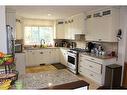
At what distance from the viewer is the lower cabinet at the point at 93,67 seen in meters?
3.65

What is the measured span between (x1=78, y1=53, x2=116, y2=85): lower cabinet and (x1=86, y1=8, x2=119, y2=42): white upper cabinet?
62 cm

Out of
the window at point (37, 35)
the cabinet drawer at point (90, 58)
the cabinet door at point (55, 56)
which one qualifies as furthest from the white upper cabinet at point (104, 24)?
the window at point (37, 35)

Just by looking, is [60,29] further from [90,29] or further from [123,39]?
[123,39]

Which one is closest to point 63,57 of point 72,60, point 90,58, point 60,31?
point 72,60

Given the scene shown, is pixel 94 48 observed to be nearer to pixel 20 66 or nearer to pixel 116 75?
pixel 116 75

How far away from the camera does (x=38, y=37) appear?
261 inches

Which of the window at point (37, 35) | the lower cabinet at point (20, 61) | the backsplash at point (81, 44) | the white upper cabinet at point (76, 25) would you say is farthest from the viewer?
the window at point (37, 35)

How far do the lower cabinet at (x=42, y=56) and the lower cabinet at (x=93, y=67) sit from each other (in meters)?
1.93

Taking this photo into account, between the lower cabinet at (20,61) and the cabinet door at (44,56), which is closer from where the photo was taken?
the lower cabinet at (20,61)

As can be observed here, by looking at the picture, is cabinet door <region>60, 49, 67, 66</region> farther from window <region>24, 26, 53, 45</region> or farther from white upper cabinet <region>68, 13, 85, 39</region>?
window <region>24, 26, 53, 45</region>

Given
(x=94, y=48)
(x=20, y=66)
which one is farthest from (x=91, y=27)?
(x=20, y=66)

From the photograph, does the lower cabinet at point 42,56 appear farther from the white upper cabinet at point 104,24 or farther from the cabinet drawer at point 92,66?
the white upper cabinet at point 104,24

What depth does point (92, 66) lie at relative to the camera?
158 inches
